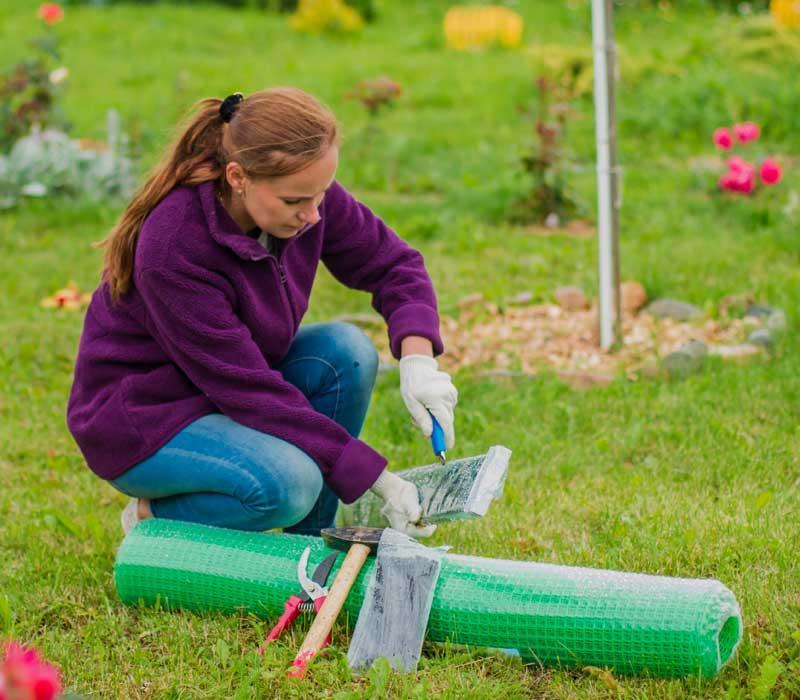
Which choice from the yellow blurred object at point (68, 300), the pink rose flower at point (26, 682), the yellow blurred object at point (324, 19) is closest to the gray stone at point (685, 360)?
the yellow blurred object at point (68, 300)

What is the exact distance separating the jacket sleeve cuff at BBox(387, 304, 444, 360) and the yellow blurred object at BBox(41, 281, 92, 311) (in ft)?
7.99

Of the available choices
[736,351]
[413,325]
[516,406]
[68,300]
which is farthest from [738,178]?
[413,325]

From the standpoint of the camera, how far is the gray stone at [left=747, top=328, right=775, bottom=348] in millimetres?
4230

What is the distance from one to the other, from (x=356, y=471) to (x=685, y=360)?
1.87 meters

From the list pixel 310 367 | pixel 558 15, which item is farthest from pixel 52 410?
pixel 558 15

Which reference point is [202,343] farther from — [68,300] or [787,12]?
[787,12]

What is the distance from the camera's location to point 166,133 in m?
2.88

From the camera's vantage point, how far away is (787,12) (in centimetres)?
1011

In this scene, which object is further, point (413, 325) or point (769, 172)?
point (769, 172)

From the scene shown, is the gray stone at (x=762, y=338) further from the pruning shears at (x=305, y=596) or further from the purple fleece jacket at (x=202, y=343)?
the pruning shears at (x=305, y=596)

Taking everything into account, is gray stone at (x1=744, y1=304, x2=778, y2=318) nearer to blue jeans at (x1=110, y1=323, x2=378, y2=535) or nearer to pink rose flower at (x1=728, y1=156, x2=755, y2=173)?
pink rose flower at (x1=728, y1=156, x2=755, y2=173)

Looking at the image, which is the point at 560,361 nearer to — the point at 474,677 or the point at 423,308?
the point at 423,308

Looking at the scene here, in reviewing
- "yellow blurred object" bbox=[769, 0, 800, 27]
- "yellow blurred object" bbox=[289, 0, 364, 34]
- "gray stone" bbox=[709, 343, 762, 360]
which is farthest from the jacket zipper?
"yellow blurred object" bbox=[289, 0, 364, 34]

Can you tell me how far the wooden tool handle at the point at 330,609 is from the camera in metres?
2.35
